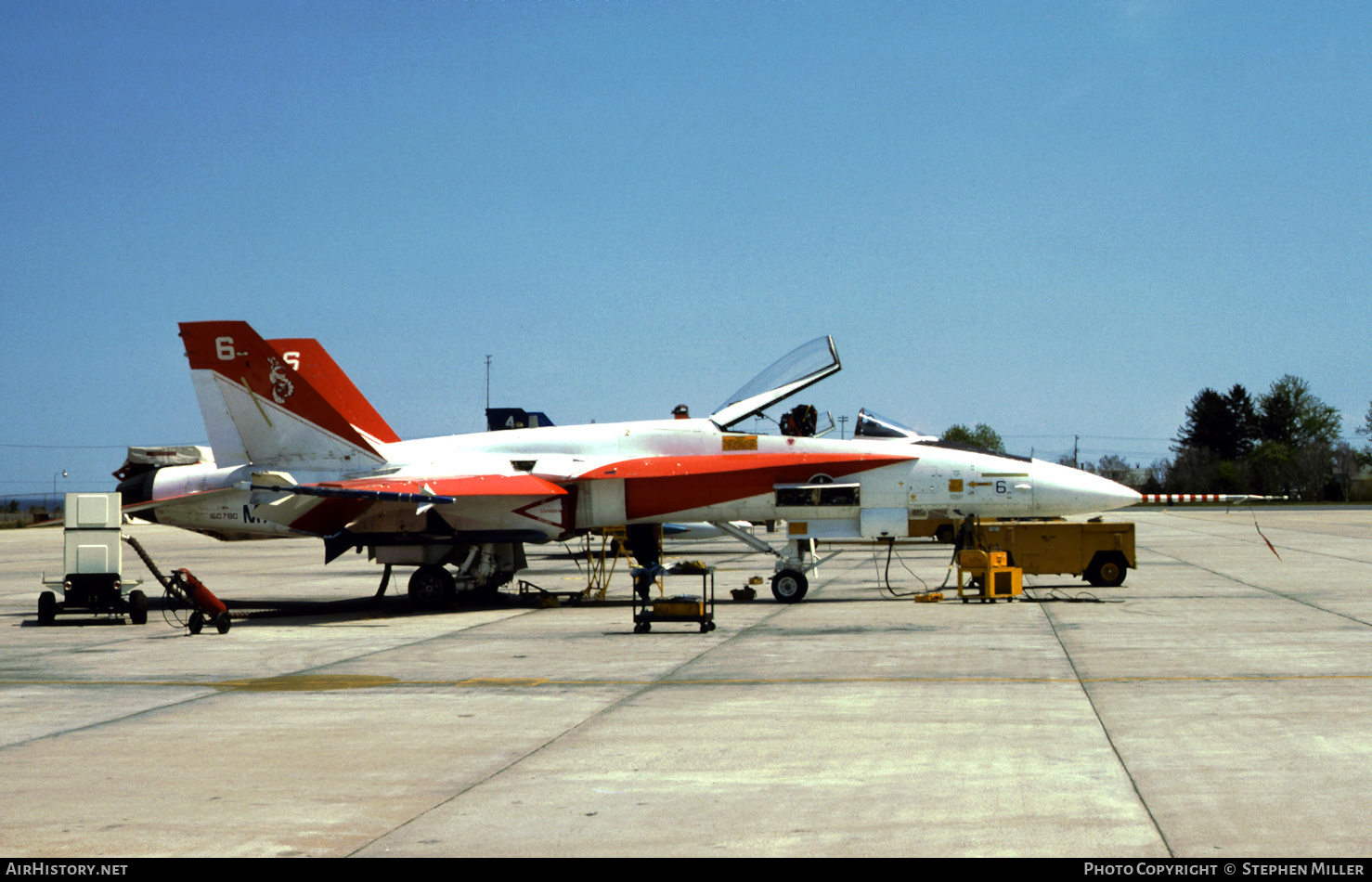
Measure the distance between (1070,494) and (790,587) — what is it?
16.8 feet

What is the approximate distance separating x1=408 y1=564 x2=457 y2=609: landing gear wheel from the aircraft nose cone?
10627 mm

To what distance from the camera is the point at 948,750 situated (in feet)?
26.9

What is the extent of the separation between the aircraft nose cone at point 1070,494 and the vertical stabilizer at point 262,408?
1201cm

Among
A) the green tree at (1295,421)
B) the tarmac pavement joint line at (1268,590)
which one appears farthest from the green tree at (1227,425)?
the tarmac pavement joint line at (1268,590)

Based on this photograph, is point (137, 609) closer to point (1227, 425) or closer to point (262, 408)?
point (262, 408)

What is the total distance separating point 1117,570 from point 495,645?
13.1 metres

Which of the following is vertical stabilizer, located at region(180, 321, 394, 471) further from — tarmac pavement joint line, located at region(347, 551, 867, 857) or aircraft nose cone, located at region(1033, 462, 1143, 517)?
aircraft nose cone, located at region(1033, 462, 1143, 517)

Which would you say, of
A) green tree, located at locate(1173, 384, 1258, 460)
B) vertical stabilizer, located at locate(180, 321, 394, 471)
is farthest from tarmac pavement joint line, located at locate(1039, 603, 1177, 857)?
green tree, located at locate(1173, 384, 1258, 460)

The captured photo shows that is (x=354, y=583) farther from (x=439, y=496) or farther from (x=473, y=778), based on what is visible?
(x=473, y=778)

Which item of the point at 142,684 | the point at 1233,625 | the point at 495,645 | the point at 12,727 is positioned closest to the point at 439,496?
the point at 495,645

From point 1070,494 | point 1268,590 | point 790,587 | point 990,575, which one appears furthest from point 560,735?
point 1268,590

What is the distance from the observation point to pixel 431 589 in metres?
21.5

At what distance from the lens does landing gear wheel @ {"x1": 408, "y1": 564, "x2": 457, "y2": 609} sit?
21.4 metres
